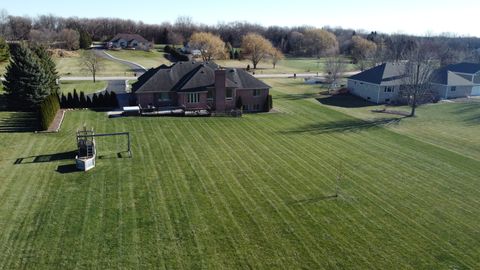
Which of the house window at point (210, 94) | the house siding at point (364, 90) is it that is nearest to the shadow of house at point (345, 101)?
the house siding at point (364, 90)

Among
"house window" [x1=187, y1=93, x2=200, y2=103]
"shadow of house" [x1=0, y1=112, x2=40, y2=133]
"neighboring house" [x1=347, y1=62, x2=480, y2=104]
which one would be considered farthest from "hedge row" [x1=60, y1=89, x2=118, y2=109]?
"neighboring house" [x1=347, y1=62, x2=480, y2=104]

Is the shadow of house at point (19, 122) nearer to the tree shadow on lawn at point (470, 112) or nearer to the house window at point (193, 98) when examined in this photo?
the house window at point (193, 98)

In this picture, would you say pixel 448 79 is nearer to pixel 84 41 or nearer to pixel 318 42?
pixel 318 42

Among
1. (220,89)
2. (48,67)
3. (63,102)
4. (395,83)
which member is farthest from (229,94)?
(395,83)

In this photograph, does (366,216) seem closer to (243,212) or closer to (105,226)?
(243,212)

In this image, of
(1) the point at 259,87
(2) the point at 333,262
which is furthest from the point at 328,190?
(1) the point at 259,87

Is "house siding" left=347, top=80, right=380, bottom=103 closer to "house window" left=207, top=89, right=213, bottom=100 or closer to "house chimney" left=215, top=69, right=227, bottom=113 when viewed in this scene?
"house chimney" left=215, top=69, right=227, bottom=113
